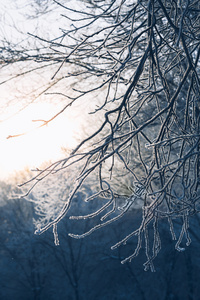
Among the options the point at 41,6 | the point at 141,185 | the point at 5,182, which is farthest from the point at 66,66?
the point at 5,182

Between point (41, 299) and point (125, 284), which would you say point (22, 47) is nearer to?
point (125, 284)

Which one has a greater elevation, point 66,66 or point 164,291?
point 66,66

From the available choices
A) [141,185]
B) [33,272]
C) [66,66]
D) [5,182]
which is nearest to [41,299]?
[33,272]

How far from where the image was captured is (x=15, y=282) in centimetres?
1301

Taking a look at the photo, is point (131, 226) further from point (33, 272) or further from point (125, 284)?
point (33, 272)

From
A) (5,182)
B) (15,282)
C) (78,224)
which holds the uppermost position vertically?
(5,182)

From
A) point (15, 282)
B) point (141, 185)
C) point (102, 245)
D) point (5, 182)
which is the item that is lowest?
point (141, 185)

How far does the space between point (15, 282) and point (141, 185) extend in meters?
12.9

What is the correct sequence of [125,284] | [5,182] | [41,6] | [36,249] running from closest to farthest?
[41,6]
[125,284]
[36,249]
[5,182]

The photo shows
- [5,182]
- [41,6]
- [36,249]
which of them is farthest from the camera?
[5,182]

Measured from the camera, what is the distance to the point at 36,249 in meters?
13.7

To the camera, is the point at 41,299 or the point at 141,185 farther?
the point at 41,299

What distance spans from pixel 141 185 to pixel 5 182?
15.8 metres

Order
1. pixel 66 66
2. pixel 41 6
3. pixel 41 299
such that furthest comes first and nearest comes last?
pixel 41 299 → pixel 66 66 → pixel 41 6
